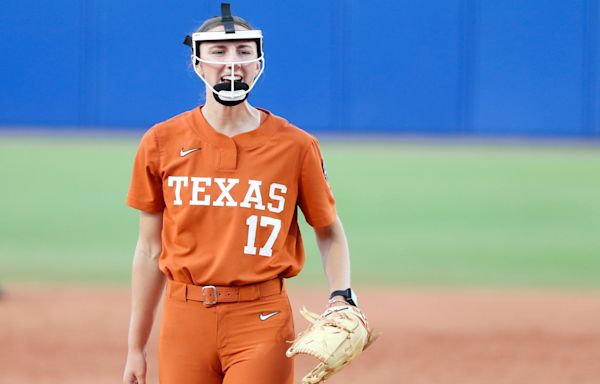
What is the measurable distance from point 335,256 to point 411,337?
14.2 feet

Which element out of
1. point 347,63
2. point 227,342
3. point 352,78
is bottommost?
point 227,342

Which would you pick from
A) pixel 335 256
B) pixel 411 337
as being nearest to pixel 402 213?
pixel 411 337

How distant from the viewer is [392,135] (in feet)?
66.9

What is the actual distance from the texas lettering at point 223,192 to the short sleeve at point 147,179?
96 mm

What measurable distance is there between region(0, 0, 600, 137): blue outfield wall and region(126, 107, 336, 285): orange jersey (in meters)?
15.8

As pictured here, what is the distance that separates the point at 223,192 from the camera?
319cm

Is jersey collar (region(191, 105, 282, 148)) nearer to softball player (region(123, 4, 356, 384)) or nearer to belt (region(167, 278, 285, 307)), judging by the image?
softball player (region(123, 4, 356, 384))

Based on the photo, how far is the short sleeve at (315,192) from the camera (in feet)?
10.7

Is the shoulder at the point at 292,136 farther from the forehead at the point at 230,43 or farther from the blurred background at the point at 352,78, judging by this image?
the blurred background at the point at 352,78

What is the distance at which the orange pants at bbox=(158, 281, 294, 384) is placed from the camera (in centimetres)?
314

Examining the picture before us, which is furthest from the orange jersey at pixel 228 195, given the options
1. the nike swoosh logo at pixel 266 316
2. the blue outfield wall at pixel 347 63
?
the blue outfield wall at pixel 347 63

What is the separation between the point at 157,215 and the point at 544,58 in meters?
17.0

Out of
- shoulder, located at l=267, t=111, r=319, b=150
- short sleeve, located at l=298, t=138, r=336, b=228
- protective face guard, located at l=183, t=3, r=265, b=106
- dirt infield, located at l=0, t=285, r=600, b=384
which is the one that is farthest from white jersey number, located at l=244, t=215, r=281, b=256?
dirt infield, located at l=0, t=285, r=600, b=384

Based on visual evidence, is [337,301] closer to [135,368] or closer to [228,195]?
[228,195]
